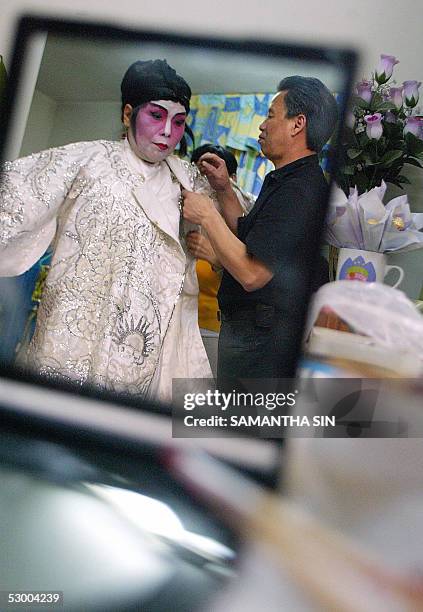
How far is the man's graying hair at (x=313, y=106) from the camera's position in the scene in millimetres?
566

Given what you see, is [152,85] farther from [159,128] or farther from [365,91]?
[365,91]

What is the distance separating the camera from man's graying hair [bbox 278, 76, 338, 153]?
0.57 metres

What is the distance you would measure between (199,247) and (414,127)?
0.94 feet

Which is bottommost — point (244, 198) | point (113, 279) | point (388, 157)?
point (113, 279)

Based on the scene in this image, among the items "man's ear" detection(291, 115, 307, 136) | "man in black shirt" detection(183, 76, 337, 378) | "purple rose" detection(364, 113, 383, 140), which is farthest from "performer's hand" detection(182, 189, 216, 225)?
"purple rose" detection(364, 113, 383, 140)

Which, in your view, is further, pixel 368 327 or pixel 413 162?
pixel 413 162

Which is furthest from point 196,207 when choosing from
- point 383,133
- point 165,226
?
point 383,133

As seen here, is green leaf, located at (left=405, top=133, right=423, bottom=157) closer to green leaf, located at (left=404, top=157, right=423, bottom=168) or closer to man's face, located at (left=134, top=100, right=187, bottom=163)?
green leaf, located at (left=404, top=157, right=423, bottom=168)

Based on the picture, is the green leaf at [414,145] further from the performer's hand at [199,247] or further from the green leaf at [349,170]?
the performer's hand at [199,247]

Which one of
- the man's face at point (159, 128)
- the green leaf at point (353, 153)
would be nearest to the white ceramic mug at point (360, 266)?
the green leaf at point (353, 153)

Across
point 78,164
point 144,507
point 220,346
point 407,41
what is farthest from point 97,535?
point 407,41

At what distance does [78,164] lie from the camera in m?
0.59

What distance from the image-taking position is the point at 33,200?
0.58 metres

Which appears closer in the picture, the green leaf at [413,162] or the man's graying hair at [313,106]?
the man's graying hair at [313,106]
